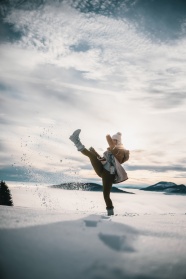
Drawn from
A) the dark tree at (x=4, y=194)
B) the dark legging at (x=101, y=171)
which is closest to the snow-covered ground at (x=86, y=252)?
the dark legging at (x=101, y=171)

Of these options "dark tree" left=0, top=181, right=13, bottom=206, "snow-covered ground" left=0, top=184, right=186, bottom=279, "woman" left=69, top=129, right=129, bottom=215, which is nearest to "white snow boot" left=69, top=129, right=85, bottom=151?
"woman" left=69, top=129, right=129, bottom=215

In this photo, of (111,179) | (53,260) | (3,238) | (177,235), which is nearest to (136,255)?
(53,260)

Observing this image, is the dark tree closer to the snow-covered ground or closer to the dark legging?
the dark legging

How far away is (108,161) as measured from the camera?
5.38m

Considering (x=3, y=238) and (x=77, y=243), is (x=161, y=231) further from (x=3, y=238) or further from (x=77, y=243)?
(x=3, y=238)

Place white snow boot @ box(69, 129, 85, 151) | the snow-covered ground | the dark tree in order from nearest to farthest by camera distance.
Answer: the snow-covered ground → white snow boot @ box(69, 129, 85, 151) → the dark tree

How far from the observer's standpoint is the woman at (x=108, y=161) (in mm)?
5277

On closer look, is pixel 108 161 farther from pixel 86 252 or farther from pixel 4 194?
pixel 4 194

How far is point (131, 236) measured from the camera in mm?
2334

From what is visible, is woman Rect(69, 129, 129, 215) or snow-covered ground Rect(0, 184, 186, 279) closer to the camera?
snow-covered ground Rect(0, 184, 186, 279)

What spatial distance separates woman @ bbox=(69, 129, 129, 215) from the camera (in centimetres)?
528

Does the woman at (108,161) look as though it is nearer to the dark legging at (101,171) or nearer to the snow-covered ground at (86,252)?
the dark legging at (101,171)

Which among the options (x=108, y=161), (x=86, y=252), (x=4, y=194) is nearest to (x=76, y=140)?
(x=108, y=161)

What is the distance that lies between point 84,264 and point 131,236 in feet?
2.75
